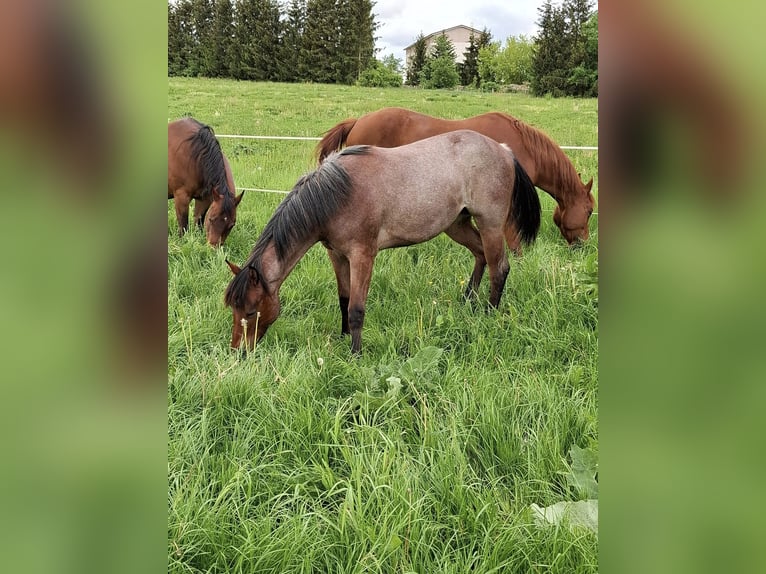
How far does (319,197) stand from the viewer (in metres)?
3.30

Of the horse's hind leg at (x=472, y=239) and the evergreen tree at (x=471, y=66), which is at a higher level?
the evergreen tree at (x=471, y=66)

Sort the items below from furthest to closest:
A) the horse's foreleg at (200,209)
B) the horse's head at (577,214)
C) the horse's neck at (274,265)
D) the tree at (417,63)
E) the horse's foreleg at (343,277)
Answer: the tree at (417,63) < the horse's foreleg at (200,209) < the horse's head at (577,214) < the horse's foreleg at (343,277) < the horse's neck at (274,265)

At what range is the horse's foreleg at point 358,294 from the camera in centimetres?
339

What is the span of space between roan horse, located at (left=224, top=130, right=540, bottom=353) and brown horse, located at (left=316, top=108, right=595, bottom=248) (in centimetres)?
143

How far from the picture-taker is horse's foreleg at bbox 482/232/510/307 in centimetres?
404

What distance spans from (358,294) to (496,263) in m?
1.21

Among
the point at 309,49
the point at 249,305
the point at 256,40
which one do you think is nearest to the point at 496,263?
the point at 249,305

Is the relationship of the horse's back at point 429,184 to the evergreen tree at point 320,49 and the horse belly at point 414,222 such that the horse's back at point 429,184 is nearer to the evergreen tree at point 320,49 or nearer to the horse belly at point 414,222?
the horse belly at point 414,222

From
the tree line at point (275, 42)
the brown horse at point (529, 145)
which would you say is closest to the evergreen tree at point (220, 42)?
the tree line at point (275, 42)

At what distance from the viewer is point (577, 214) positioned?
555 centimetres

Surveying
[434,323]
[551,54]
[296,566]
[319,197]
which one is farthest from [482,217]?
[551,54]

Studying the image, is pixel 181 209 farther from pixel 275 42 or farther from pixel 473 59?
pixel 473 59

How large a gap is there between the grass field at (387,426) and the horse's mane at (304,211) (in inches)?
21.8
